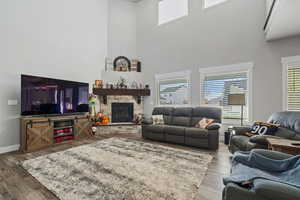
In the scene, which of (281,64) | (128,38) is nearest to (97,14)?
(128,38)

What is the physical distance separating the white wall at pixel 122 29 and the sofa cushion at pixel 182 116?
322 cm

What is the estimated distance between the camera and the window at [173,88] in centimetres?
480

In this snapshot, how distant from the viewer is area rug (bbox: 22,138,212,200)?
5.44ft

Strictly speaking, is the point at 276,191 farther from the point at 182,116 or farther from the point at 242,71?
the point at 242,71

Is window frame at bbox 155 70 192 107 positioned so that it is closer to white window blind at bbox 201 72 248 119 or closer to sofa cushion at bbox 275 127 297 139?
white window blind at bbox 201 72 248 119

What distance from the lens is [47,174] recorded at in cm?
209

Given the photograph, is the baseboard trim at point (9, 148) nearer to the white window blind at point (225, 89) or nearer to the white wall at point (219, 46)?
the white wall at point (219, 46)

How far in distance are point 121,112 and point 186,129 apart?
293 centimetres

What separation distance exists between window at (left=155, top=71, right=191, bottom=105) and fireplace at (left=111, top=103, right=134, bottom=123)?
1.23 metres

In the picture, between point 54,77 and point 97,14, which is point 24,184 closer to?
point 54,77

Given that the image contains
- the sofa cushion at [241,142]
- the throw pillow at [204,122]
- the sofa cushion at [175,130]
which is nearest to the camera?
the sofa cushion at [241,142]

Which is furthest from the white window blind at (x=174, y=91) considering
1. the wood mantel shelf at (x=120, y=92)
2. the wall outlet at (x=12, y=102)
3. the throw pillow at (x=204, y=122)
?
the wall outlet at (x=12, y=102)

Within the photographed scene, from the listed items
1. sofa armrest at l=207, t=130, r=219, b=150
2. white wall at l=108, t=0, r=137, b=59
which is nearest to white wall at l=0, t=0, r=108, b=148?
white wall at l=108, t=0, r=137, b=59

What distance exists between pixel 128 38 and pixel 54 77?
338cm
